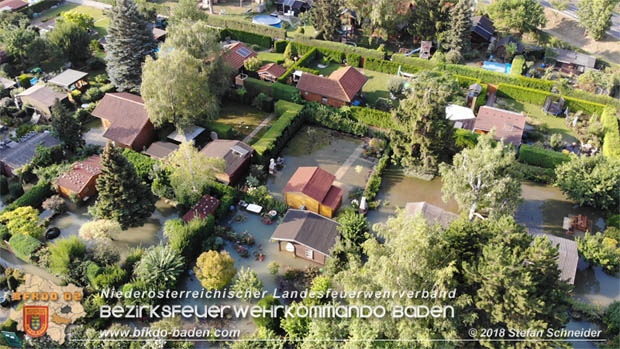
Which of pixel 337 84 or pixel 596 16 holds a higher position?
pixel 596 16

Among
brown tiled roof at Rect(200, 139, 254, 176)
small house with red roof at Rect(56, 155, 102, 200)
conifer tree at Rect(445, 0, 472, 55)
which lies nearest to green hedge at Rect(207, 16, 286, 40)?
conifer tree at Rect(445, 0, 472, 55)

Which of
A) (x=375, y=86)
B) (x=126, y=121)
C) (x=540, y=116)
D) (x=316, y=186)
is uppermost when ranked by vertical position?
(x=540, y=116)

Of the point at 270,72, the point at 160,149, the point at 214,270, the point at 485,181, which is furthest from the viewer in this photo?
the point at 270,72

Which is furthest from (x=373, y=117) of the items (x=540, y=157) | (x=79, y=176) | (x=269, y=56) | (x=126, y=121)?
(x=79, y=176)

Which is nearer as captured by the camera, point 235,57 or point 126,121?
point 126,121

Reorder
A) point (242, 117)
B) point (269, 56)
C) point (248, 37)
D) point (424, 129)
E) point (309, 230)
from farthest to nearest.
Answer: point (248, 37)
point (269, 56)
point (242, 117)
point (424, 129)
point (309, 230)

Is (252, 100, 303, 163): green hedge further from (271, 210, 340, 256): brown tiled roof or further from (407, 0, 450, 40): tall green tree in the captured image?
(407, 0, 450, 40): tall green tree

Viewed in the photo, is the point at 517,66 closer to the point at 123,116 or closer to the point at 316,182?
the point at 316,182
